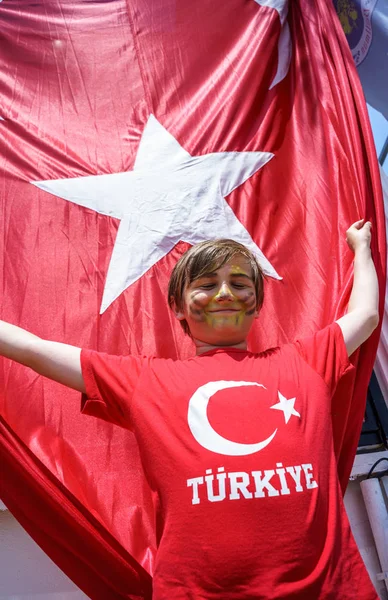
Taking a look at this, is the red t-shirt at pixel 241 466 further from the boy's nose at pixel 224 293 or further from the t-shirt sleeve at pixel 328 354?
the boy's nose at pixel 224 293

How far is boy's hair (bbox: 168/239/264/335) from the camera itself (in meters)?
1.68

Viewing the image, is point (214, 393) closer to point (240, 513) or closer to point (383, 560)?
point (240, 513)

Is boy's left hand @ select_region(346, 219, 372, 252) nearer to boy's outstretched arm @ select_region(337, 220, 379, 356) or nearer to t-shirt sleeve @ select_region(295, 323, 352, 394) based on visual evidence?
boy's outstretched arm @ select_region(337, 220, 379, 356)

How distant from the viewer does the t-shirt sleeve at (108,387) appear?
59.7 inches

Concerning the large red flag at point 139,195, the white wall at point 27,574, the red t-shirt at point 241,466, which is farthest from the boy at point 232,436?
the white wall at point 27,574

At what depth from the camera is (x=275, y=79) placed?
2.54 metres

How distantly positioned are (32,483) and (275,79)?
1.81 meters

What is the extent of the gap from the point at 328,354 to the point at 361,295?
0.88 ft

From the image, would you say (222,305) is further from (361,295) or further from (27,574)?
(27,574)

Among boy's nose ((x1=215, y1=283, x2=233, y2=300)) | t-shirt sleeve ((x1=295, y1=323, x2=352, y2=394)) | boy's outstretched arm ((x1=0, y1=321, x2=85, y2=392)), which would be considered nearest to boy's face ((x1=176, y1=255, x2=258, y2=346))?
boy's nose ((x1=215, y1=283, x2=233, y2=300))

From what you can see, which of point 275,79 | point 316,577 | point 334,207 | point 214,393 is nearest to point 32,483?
point 214,393

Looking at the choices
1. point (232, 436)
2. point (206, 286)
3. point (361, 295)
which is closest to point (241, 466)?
point (232, 436)

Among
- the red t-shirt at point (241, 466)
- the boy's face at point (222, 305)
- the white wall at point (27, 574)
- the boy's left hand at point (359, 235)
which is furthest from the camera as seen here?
the white wall at point (27, 574)

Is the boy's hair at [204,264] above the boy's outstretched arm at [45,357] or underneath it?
above
